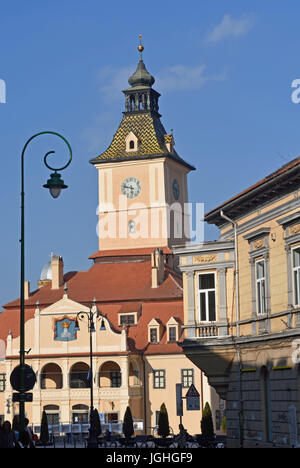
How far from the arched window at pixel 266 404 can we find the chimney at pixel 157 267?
2166 inches

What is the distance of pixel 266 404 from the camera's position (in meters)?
34.9

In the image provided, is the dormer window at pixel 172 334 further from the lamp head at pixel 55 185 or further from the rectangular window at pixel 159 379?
the lamp head at pixel 55 185

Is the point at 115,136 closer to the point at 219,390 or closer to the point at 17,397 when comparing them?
the point at 219,390

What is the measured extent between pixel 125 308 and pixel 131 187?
17.7m

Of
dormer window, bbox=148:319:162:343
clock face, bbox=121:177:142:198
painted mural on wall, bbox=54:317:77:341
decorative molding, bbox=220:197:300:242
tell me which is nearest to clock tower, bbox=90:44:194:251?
clock face, bbox=121:177:142:198

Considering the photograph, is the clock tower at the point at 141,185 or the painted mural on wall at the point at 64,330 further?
the clock tower at the point at 141,185

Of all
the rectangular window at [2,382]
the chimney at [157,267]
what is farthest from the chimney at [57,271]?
the rectangular window at [2,382]

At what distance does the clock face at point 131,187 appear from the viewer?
10244cm

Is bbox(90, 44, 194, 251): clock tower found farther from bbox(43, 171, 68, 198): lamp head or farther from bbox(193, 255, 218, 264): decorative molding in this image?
bbox(43, 171, 68, 198): lamp head

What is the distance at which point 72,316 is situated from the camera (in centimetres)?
8438

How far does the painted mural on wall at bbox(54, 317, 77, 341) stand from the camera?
276 ft

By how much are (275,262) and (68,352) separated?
52.2 meters

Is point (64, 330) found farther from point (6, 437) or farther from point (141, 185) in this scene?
point (6, 437)

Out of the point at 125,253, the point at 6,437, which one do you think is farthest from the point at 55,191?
the point at 125,253
